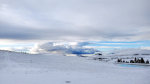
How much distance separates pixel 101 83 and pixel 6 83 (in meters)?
9.11

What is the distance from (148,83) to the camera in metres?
10.8

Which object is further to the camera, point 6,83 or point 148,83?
point 148,83

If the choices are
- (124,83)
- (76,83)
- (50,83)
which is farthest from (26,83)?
(124,83)

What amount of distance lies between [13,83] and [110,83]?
937 cm

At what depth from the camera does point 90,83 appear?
1058 centimetres

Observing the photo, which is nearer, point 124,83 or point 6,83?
point 6,83

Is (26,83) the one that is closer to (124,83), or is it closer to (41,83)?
(41,83)

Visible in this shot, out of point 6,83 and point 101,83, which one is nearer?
point 6,83

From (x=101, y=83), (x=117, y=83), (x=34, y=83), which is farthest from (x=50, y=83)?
(x=117, y=83)

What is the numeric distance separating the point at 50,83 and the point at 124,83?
24.5ft

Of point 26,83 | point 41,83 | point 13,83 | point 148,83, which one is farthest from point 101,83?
point 13,83

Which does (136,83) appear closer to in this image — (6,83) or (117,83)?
(117,83)

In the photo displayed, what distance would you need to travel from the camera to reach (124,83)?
1070 cm

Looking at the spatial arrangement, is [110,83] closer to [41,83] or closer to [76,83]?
[76,83]
